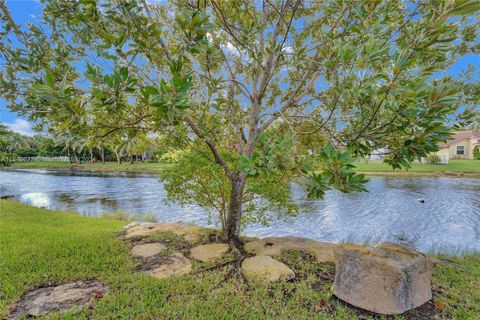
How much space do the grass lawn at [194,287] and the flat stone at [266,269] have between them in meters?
0.10

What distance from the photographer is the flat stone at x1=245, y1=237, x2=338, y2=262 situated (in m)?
3.56

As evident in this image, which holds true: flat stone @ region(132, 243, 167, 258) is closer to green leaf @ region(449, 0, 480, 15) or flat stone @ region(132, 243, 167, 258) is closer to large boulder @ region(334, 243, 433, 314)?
large boulder @ region(334, 243, 433, 314)

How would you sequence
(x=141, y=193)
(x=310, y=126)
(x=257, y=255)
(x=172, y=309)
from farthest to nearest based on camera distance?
(x=141, y=193), (x=310, y=126), (x=257, y=255), (x=172, y=309)

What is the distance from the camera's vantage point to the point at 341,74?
2322 mm

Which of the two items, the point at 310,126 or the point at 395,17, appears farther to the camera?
the point at 310,126

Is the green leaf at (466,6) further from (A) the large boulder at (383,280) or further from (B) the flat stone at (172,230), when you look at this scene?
(B) the flat stone at (172,230)

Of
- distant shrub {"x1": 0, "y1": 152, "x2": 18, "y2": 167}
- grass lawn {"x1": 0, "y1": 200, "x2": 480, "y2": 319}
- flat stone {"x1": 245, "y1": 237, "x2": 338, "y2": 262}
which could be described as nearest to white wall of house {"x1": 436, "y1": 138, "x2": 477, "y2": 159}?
grass lawn {"x1": 0, "y1": 200, "x2": 480, "y2": 319}

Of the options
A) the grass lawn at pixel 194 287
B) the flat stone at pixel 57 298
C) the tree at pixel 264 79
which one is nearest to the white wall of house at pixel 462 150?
the grass lawn at pixel 194 287

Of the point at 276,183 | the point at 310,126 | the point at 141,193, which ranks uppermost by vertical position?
the point at 310,126

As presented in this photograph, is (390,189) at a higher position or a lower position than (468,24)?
lower

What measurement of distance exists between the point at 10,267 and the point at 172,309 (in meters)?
2.17

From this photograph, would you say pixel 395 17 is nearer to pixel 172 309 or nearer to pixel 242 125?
pixel 242 125

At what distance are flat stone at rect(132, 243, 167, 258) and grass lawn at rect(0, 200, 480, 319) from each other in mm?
131

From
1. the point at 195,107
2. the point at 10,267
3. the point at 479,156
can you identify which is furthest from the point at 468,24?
the point at 479,156
